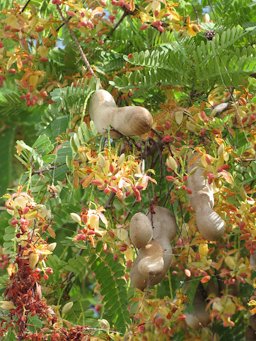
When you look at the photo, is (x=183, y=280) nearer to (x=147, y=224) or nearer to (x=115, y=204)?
(x=115, y=204)

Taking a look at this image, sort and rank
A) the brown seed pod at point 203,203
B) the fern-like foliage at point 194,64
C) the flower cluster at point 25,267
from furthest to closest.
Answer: the fern-like foliage at point 194,64, the brown seed pod at point 203,203, the flower cluster at point 25,267

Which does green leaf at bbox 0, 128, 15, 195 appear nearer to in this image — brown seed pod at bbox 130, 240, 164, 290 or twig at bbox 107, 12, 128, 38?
twig at bbox 107, 12, 128, 38

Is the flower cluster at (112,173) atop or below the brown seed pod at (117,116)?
below

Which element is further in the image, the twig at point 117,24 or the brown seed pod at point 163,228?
the twig at point 117,24

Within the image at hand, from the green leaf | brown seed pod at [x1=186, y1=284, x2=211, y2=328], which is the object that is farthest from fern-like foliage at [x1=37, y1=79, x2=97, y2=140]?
the green leaf

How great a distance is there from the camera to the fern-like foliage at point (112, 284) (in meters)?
2.31

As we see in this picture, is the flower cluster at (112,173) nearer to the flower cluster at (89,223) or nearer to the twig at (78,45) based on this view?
the flower cluster at (89,223)

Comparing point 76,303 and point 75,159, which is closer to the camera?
point 75,159

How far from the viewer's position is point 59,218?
2.35 metres

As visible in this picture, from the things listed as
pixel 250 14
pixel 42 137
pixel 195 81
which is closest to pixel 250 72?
pixel 195 81

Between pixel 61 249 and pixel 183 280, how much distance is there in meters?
0.33

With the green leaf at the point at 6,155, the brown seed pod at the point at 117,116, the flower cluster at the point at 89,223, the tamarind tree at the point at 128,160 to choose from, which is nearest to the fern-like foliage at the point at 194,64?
the tamarind tree at the point at 128,160

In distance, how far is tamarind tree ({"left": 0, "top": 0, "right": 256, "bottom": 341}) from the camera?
202 cm

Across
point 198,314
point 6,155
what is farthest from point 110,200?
point 6,155
